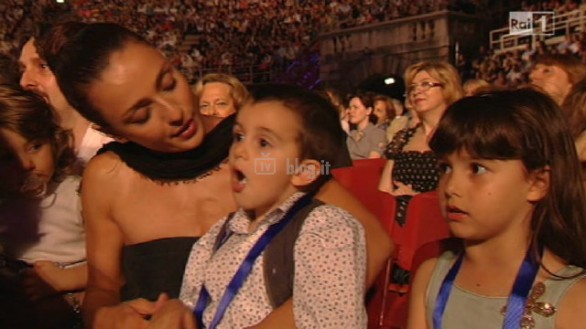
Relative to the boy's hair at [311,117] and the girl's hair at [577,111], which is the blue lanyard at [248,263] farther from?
the girl's hair at [577,111]

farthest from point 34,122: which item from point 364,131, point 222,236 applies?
point 364,131

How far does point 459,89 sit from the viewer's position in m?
4.58

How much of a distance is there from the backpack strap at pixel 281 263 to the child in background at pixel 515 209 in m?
0.39

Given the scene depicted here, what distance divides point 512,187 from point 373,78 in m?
17.2

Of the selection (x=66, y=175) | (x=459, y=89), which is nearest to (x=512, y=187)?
(x=66, y=175)

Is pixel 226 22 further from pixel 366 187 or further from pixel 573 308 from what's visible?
pixel 573 308

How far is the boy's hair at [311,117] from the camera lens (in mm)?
1530

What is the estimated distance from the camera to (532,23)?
15.7 meters

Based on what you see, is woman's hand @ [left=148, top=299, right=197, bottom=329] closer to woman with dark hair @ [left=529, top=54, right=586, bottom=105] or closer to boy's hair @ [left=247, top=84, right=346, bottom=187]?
boy's hair @ [left=247, top=84, right=346, bottom=187]

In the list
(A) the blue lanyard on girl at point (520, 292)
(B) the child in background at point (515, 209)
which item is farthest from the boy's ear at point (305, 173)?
(A) the blue lanyard on girl at point (520, 292)

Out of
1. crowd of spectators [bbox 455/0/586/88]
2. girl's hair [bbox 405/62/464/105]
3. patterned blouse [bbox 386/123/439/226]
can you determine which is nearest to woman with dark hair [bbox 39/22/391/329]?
patterned blouse [bbox 386/123/439/226]

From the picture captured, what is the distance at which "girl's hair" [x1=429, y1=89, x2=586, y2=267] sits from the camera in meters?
1.53

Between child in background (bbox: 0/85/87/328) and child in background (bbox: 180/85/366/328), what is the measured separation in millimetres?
570

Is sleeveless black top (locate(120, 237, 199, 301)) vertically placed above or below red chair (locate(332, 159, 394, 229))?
above
